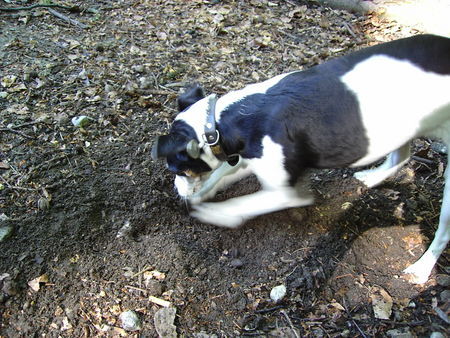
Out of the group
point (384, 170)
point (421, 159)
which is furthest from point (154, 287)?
point (421, 159)

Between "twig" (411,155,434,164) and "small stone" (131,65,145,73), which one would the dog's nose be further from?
"twig" (411,155,434,164)

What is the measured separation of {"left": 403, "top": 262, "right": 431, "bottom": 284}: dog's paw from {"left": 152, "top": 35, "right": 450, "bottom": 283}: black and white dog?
0.4 inches

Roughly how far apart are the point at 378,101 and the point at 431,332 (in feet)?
5.06

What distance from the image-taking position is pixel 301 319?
278 centimetres

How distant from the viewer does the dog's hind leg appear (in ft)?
11.8

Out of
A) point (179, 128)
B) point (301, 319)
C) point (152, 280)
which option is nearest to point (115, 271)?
point (152, 280)

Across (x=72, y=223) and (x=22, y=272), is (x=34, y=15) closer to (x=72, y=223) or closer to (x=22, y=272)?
(x=72, y=223)

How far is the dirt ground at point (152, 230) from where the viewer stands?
274 centimetres

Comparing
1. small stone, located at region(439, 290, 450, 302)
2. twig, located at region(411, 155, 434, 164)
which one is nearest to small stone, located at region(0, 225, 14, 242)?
small stone, located at region(439, 290, 450, 302)

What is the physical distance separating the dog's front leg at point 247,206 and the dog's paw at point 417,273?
2.86 feet

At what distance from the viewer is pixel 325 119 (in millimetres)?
2762

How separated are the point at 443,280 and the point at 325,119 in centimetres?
150

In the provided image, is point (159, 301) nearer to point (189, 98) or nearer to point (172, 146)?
point (172, 146)

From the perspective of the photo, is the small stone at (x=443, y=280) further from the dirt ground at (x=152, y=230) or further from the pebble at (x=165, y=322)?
the pebble at (x=165, y=322)
